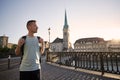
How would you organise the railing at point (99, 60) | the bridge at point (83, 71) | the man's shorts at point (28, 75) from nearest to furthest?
the man's shorts at point (28, 75), the bridge at point (83, 71), the railing at point (99, 60)

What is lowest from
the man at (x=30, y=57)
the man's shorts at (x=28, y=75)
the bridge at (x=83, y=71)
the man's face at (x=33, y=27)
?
the bridge at (x=83, y=71)

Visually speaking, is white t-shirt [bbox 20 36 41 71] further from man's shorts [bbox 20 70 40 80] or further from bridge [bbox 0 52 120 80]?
bridge [bbox 0 52 120 80]

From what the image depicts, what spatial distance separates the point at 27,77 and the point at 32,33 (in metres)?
0.82

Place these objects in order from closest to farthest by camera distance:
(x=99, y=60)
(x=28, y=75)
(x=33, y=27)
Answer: (x=28, y=75) → (x=33, y=27) → (x=99, y=60)

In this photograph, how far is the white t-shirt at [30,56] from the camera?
2.18 m

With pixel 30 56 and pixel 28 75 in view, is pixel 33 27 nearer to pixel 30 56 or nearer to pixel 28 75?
pixel 30 56

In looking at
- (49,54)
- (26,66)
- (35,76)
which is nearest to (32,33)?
(26,66)

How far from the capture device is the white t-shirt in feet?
7.14

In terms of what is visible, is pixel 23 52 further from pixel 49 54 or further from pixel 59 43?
pixel 59 43

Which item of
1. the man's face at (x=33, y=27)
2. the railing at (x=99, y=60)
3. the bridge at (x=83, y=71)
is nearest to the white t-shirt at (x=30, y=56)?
the man's face at (x=33, y=27)

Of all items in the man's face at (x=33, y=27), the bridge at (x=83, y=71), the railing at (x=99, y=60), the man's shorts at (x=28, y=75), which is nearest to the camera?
the man's shorts at (x=28, y=75)

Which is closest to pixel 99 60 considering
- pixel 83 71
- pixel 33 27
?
pixel 83 71

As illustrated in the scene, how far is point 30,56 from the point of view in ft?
7.22

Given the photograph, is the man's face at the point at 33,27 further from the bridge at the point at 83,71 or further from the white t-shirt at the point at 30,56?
the bridge at the point at 83,71
